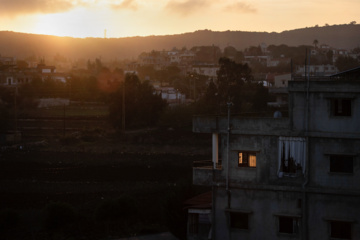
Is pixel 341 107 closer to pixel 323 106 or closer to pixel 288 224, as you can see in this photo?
pixel 323 106

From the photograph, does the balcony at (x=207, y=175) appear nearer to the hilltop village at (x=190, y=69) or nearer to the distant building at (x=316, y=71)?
the distant building at (x=316, y=71)

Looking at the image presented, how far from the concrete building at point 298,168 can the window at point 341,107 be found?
0.01 meters

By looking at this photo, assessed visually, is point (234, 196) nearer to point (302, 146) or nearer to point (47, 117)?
point (302, 146)

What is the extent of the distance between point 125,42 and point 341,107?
188446mm

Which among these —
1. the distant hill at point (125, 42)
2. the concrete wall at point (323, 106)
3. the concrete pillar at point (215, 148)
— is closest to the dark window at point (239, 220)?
the concrete pillar at point (215, 148)

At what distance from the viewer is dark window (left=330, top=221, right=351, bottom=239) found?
42.5 feet

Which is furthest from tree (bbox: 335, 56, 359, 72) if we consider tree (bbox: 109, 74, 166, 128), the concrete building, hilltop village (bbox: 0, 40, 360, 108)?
the concrete building

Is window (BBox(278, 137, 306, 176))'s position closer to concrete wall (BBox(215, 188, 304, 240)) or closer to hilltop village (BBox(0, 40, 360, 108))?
concrete wall (BBox(215, 188, 304, 240))

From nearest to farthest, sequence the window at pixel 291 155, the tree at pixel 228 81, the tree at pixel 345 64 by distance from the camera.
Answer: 1. the window at pixel 291 155
2. the tree at pixel 228 81
3. the tree at pixel 345 64

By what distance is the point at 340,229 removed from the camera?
13.0m

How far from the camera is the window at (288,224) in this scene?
→ 13.2m

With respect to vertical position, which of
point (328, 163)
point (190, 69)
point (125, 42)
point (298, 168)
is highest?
point (125, 42)

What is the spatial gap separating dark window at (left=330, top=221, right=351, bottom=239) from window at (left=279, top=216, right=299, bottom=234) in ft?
2.37

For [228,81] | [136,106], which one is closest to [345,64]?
[228,81]
